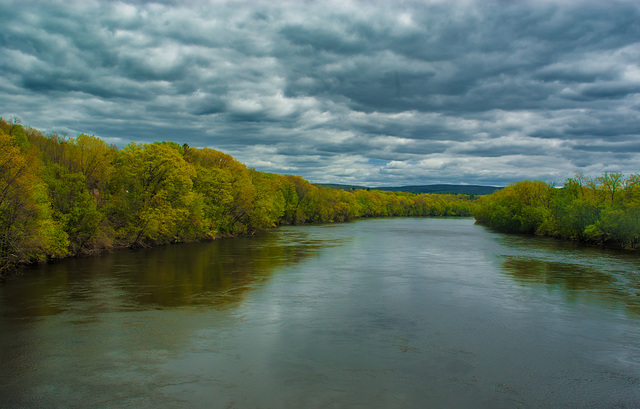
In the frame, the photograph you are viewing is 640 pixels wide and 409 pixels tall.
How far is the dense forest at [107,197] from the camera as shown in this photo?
23656 millimetres

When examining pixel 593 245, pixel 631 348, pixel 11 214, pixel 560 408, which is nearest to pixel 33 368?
pixel 560 408

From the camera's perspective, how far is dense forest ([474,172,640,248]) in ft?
139

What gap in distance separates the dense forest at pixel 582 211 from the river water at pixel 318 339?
22133 millimetres

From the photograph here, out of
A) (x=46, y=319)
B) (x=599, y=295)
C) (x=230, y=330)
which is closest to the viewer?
(x=230, y=330)

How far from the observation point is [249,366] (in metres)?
11.0

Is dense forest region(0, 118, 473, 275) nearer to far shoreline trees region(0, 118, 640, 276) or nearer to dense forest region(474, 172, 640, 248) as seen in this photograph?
far shoreline trees region(0, 118, 640, 276)

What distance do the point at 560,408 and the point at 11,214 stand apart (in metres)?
27.5

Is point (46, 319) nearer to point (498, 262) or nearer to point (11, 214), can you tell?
point (11, 214)

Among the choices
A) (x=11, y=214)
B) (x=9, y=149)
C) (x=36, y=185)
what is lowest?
A: (x=11, y=214)

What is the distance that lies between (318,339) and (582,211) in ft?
159

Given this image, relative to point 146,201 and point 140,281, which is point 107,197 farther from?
point 140,281

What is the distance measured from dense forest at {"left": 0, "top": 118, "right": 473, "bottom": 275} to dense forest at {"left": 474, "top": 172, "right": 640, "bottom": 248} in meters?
41.9

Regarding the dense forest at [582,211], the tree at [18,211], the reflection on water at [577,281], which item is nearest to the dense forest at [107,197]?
the tree at [18,211]

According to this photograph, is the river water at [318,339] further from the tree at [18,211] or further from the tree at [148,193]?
the tree at [148,193]
